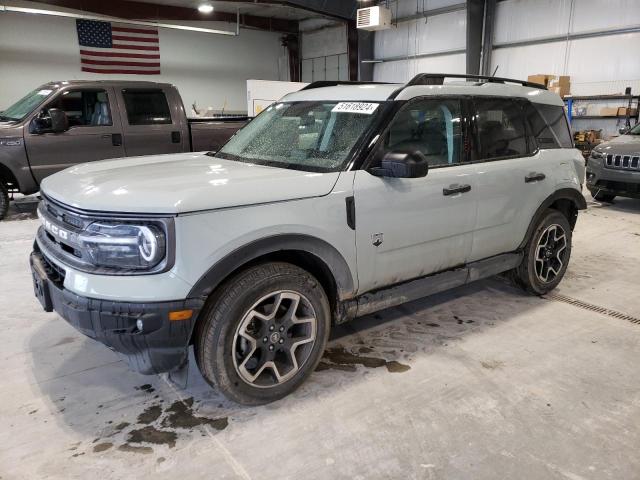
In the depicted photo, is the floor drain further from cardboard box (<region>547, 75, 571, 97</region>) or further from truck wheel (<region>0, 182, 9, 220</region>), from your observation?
cardboard box (<region>547, 75, 571, 97</region>)

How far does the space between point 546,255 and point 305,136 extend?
2290mm

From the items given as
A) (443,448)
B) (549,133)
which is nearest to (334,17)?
(549,133)

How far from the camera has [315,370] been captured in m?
2.91

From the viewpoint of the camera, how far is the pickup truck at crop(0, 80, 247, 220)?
21.2 ft

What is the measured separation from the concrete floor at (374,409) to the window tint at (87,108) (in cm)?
389

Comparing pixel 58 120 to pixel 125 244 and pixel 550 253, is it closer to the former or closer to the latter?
pixel 125 244

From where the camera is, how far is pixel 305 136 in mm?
3098

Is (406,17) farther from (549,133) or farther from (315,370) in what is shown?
(315,370)

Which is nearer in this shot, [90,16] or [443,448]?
[443,448]

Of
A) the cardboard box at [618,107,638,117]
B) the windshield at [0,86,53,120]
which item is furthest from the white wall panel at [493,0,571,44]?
the windshield at [0,86,53,120]

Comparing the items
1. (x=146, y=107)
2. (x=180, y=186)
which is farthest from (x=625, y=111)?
(x=180, y=186)

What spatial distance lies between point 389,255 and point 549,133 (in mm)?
1992

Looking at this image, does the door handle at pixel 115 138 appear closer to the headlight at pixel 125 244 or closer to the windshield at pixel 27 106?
the windshield at pixel 27 106

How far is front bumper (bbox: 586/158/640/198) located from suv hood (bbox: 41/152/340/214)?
262 inches
